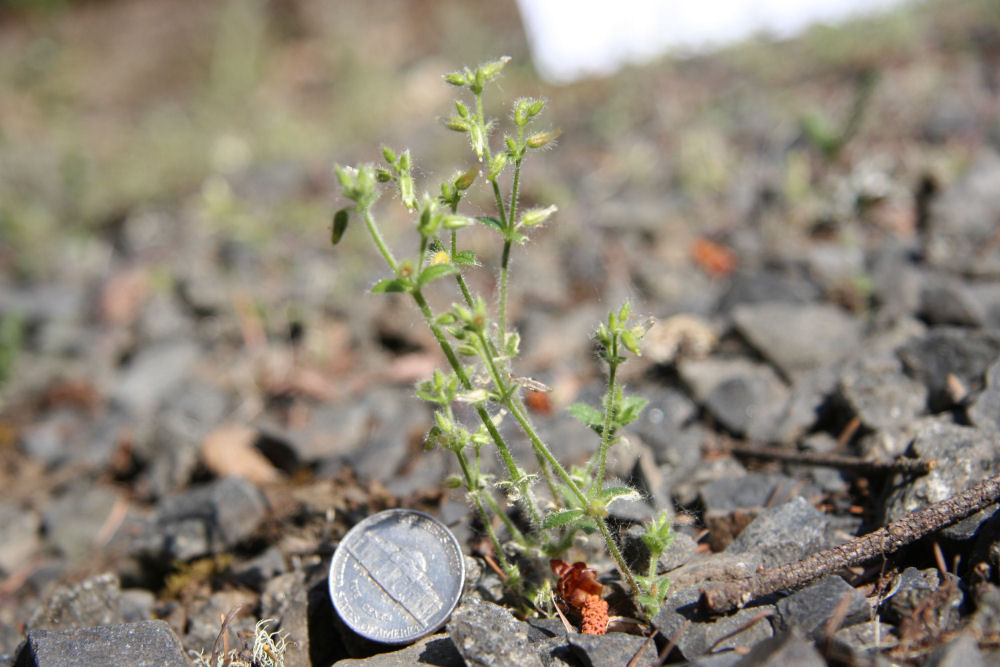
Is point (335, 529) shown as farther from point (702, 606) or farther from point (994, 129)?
point (994, 129)

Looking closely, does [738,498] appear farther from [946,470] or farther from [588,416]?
[588,416]

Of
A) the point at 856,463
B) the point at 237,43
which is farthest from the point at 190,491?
the point at 237,43

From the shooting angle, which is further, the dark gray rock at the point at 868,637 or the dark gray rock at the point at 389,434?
the dark gray rock at the point at 389,434

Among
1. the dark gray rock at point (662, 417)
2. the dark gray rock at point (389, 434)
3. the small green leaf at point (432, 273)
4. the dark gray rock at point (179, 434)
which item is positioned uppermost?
the small green leaf at point (432, 273)

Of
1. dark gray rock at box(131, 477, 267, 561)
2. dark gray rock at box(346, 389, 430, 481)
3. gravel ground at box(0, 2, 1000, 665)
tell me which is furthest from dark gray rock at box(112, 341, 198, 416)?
dark gray rock at box(131, 477, 267, 561)

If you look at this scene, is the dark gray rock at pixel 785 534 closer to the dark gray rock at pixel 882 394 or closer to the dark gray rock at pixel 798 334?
the dark gray rock at pixel 882 394

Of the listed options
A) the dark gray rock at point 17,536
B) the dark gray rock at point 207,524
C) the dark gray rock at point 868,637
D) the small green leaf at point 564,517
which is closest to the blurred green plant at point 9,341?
the dark gray rock at point 17,536

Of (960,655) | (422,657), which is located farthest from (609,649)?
(960,655)
